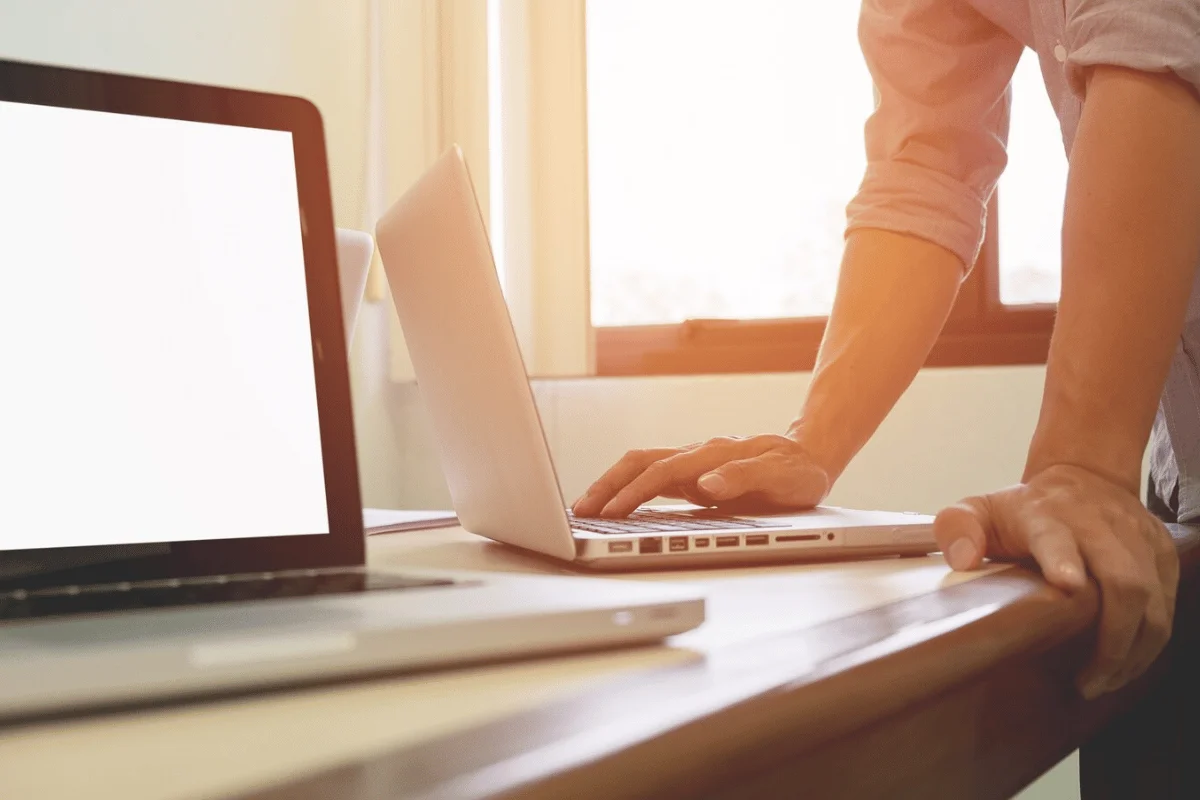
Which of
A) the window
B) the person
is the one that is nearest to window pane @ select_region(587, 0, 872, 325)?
the window

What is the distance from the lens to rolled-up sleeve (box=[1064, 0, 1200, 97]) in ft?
2.10

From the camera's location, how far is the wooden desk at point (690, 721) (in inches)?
8.4

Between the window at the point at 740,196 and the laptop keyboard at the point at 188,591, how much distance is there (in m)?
1.79

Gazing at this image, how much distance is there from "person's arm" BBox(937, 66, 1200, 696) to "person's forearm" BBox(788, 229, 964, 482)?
27 cm

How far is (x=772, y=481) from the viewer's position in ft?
2.72

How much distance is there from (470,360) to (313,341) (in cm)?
19

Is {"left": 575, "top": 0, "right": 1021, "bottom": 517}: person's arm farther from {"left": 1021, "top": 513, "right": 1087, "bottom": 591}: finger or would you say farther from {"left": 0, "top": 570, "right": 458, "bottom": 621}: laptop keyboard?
{"left": 0, "top": 570, "right": 458, "bottom": 621}: laptop keyboard

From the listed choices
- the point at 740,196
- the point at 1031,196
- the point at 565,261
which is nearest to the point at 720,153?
A: the point at 740,196

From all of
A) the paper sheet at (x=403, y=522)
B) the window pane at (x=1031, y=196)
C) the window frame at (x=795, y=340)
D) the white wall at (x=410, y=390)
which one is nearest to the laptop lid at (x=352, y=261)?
the paper sheet at (x=403, y=522)

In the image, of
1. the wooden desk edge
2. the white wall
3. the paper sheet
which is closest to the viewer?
the wooden desk edge

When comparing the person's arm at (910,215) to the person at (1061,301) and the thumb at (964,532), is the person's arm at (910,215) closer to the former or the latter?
the person at (1061,301)

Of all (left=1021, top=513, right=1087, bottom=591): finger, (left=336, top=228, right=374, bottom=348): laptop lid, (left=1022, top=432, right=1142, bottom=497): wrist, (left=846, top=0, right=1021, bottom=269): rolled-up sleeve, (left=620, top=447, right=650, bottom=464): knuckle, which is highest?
(left=846, top=0, right=1021, bottom=269): rolled-up sleeve

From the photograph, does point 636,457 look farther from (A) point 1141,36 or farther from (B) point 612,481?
(A) point 1141,36

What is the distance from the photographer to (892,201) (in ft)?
3.15
